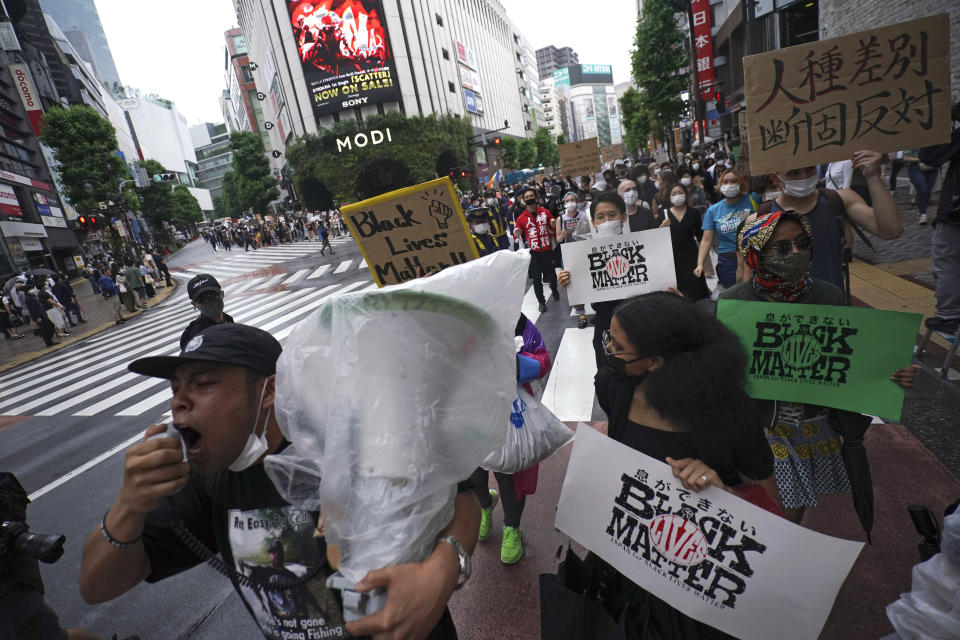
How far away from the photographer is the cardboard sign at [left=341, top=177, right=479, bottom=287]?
365 cm

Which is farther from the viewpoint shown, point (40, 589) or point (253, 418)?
point (40, 589)

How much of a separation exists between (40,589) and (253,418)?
4.72ft

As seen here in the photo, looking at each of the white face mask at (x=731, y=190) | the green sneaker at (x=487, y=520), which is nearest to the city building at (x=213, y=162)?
the white face mask at (x=731, y=190)

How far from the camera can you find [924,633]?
1.25 m

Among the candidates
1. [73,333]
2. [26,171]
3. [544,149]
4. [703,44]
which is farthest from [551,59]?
[73,333]

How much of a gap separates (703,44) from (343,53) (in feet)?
87.7

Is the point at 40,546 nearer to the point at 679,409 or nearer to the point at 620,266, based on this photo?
the point at 679,409

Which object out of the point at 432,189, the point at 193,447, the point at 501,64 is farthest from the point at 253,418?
the point at 501,64

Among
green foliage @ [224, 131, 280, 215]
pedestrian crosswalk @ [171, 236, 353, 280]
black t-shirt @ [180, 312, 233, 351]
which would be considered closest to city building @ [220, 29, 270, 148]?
green foliage @ [224, 131, 280, 215]

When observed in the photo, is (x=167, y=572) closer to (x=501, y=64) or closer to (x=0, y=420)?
(x=0, y=420)

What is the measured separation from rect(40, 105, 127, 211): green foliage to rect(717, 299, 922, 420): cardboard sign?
32860mm

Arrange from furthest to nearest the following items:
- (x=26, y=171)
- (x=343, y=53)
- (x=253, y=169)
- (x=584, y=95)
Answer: (x=584, y=95) < (x=253, y=169) < (x=343, y=53) < (x=26, y=171)

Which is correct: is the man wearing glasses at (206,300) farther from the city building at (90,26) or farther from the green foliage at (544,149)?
the city building at (90,26)

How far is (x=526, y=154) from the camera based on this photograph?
67.1 meters
